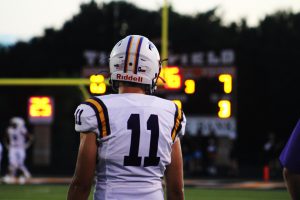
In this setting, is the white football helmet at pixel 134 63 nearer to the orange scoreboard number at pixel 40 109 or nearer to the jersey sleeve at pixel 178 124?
the jersey sleeve at pixel 178 124

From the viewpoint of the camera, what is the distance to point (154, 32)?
49.9 metres

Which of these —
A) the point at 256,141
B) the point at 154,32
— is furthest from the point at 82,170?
the point at 154,32

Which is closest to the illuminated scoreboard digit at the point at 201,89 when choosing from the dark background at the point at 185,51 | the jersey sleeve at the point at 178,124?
the dark background at the point at 185,51

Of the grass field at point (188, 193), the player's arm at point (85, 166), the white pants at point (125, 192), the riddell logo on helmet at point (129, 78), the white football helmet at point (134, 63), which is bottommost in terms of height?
the grass field at point (188, 193)

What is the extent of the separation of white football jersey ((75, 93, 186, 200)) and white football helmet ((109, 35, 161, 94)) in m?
0.10

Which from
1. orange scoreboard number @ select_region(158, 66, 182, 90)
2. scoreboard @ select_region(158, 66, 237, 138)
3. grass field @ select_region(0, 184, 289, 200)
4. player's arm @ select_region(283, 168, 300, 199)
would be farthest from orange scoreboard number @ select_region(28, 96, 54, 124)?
player's arm @ select_region(283, 168, 300, 199)

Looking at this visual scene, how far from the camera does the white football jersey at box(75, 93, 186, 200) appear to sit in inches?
135

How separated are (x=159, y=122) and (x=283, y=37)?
132 feet

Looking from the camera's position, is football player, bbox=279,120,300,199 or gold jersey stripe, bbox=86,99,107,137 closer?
gold jersey stripe, bbox=86,99,107,137

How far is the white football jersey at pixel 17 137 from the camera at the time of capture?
20.1 m

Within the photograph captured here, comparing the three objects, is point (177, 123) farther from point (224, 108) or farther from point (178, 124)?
point (224, 108)

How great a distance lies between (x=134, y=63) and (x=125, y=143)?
14.1 inches

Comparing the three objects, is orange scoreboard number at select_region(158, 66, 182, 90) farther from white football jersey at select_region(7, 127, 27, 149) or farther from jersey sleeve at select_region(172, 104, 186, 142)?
jersey sleeve at select_region(172, 104, 186, 142)

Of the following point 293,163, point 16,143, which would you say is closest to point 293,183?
point 293,163
